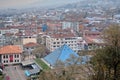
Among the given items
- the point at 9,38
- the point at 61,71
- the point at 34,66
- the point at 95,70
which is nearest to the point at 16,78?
the point at 34,66

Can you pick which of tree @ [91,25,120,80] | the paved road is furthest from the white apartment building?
tree @ [91,25,120,80]

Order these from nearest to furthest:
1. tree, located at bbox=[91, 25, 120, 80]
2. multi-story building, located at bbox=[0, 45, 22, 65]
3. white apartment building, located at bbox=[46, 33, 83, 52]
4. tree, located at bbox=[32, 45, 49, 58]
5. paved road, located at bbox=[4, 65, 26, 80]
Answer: tree, located at bbox=[91, 25, 120, 80]
paved road, located at bbox=[4, 65, 26, 80]
multi-story building, located at bbox=[0, 45, 22, 65]
tree, located at bbox=[32, 45, 49, 58]
white apartment building, located at bbox=[46, 33, 83, 52]

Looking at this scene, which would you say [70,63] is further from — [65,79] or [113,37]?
[113,37]

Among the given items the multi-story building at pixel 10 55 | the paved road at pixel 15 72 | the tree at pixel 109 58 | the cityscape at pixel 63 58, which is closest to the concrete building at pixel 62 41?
the cityscape at pixel 63 58

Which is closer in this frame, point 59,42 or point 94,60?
point 94,60

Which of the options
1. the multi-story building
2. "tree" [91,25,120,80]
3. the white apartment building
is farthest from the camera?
the white apartment building

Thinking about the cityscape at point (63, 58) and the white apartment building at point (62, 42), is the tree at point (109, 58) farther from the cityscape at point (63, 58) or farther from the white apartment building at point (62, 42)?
the white apartment building at point (62, 42)

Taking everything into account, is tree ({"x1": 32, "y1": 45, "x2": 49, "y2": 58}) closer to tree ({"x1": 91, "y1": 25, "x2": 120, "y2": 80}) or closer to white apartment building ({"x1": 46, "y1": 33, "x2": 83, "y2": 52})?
white apartment building ({"x1": 46, "y1": 33, "x2": 83, "y2": 52})

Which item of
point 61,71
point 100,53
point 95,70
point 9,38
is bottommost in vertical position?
point 9,38
